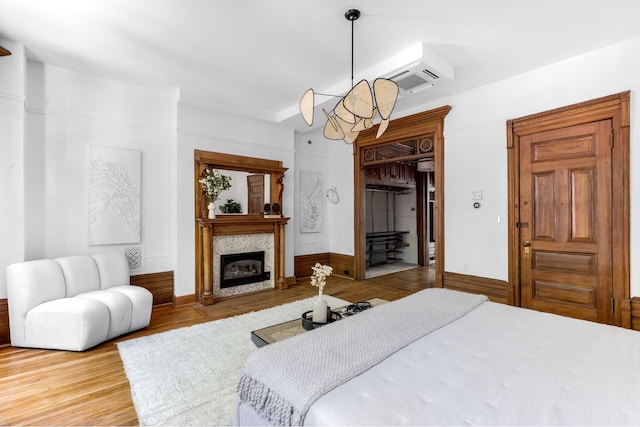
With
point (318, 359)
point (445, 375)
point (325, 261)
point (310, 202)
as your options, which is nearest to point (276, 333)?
point (318, 359)

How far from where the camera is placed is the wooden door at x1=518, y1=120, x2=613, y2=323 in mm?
3164

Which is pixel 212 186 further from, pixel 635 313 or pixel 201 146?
pixel 635 313

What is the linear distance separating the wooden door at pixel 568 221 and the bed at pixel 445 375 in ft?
5.95

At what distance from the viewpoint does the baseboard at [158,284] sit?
4.06m

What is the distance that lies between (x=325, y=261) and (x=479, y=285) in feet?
9.90

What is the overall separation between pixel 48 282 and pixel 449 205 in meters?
4.76

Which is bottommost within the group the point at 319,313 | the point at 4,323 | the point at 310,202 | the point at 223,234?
the point at 4,323

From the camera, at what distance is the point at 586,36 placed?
116 inches

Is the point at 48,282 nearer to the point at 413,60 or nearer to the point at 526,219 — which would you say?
the point at 413,60

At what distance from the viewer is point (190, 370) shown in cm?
243

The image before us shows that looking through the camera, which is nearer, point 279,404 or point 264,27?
point 279,404

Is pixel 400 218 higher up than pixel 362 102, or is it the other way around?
pixel 362 102

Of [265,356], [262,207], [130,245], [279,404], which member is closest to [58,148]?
[130,245]

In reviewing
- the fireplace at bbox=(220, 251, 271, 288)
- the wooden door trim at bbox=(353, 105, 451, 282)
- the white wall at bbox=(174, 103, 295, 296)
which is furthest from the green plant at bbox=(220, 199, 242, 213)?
the wooden door trim at bbox=(353, 105, 451, 282)
